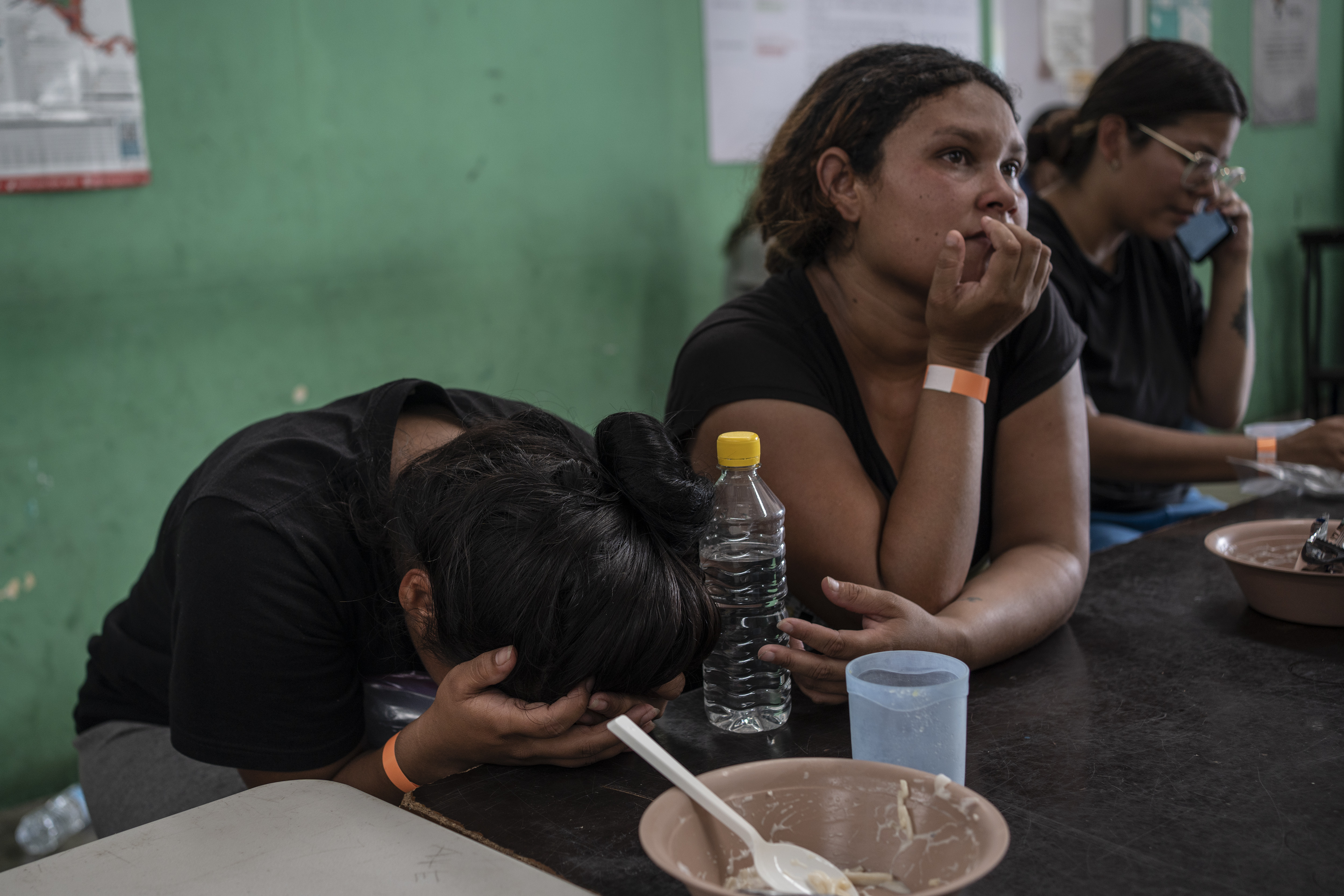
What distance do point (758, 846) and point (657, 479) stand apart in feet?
1.10

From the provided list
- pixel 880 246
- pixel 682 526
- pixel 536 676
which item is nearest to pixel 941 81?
pixel 880 246

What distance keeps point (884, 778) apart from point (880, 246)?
796mm

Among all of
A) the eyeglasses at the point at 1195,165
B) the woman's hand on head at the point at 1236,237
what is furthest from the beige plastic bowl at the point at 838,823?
the woman's hand on head at the point at 1236,237

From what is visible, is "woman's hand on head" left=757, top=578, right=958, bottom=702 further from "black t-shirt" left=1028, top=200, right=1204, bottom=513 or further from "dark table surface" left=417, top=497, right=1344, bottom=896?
"black t-shirt" left=1028, top=200, right=1204, bottom=513

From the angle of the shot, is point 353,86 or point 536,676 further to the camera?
point 353,86

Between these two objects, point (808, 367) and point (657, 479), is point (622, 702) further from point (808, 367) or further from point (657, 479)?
point (808, 367)

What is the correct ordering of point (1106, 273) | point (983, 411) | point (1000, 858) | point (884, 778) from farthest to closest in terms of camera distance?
1. point (1106, 273)
2. point (983, 411)
3. point (884, 778)
4. point (1000, 858)

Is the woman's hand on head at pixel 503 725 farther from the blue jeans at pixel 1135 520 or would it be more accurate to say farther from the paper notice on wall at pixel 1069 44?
the paper notice on wall at pixel 1069 44

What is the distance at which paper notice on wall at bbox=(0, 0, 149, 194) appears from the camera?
6.72ft

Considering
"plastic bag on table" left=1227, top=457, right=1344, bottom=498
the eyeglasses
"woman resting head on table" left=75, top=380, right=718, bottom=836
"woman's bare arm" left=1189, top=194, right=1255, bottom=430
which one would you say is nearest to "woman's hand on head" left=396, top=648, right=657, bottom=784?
"woman resting head on table" left=75, top=380, right=718, bottom=836

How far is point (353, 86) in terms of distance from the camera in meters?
2.47

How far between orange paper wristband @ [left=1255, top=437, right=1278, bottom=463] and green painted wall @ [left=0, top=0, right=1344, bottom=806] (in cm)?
109

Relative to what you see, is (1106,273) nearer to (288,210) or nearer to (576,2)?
(576,2)

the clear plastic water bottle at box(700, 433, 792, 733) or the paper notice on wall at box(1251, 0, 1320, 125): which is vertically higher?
the paper notice on wall at box(1251, 0, 1320, 125)
